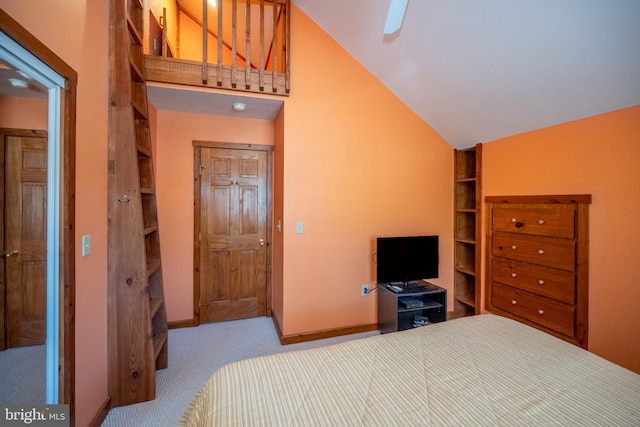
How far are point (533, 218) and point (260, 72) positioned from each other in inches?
116

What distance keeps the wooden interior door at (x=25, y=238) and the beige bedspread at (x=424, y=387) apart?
823mm

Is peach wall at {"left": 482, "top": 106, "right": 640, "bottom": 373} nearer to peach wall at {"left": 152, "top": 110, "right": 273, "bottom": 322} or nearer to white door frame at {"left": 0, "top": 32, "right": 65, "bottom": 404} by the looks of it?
peach wall at {"left": 152, "top": 110, "right": 273, "bottom": 322}

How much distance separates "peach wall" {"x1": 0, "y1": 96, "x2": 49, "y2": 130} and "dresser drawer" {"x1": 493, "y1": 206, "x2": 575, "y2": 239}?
11.7 feet

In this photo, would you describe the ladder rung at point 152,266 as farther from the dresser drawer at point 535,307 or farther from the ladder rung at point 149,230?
the dresser drawer at point 535,307

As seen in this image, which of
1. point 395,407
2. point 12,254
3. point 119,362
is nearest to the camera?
point 395,407

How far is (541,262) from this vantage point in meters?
2.41

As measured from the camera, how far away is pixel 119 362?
1.78 meters

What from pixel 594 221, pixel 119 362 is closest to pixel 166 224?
pixel 119 362

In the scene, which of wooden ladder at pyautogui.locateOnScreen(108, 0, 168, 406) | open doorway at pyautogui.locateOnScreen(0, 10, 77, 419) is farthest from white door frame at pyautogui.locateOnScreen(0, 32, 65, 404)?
wooden ladder at pyautogui.locateOnScreen(108, 0, 168, 406)

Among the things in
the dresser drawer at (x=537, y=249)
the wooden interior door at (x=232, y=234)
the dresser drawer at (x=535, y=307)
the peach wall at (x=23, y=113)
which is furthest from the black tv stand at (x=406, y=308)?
the peach wall at (x=23, y=113)

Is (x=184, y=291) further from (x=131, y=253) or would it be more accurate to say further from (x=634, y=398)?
(x=634, y=398)

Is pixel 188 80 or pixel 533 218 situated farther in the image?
pixel 533 218

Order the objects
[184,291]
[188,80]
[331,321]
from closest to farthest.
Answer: [188,80]
[331,321]
[184,291]

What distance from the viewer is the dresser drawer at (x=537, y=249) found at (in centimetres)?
A: 221
